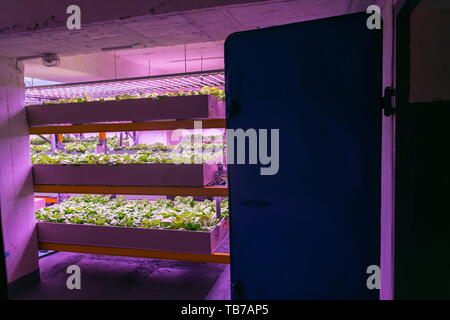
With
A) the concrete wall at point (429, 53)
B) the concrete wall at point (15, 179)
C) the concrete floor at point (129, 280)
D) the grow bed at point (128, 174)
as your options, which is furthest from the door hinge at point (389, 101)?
the concrete wall at point (15, 179)

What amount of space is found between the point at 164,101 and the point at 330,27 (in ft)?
5.76

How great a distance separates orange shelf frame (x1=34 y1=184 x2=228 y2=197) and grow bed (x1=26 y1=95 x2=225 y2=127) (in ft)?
2.42

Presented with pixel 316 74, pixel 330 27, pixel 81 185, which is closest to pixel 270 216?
pixel 316 74

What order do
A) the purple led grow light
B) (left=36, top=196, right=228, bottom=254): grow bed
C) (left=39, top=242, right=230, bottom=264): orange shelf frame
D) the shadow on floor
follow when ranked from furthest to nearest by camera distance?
the purple led grow light → the shadow on floor → (left=36, top=196, right=228, bottom=254): grow bed → (left=39, top=242, right=230, bottom=264): orange shelf frame

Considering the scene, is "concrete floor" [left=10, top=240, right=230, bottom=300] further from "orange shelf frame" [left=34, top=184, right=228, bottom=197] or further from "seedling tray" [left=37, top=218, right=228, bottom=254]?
"orange shelf frame" [left=34, top=184, right=228, bottom=197]

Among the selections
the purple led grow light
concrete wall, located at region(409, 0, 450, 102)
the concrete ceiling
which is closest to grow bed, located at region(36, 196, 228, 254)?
the purple led grow light

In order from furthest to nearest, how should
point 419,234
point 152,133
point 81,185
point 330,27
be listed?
point 152,133, point 81,185, point 330,27, point 419,234

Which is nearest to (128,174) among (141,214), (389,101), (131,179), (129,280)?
(131,179)

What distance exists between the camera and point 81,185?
358 centimetres

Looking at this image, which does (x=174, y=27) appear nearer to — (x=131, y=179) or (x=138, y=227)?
(x=131, y=179)

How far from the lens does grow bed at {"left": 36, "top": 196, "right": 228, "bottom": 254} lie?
3137 millimetres

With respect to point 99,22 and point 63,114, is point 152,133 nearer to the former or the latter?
point 63,114

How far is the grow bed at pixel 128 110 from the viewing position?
10.3 ft

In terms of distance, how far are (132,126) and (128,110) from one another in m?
0.18
